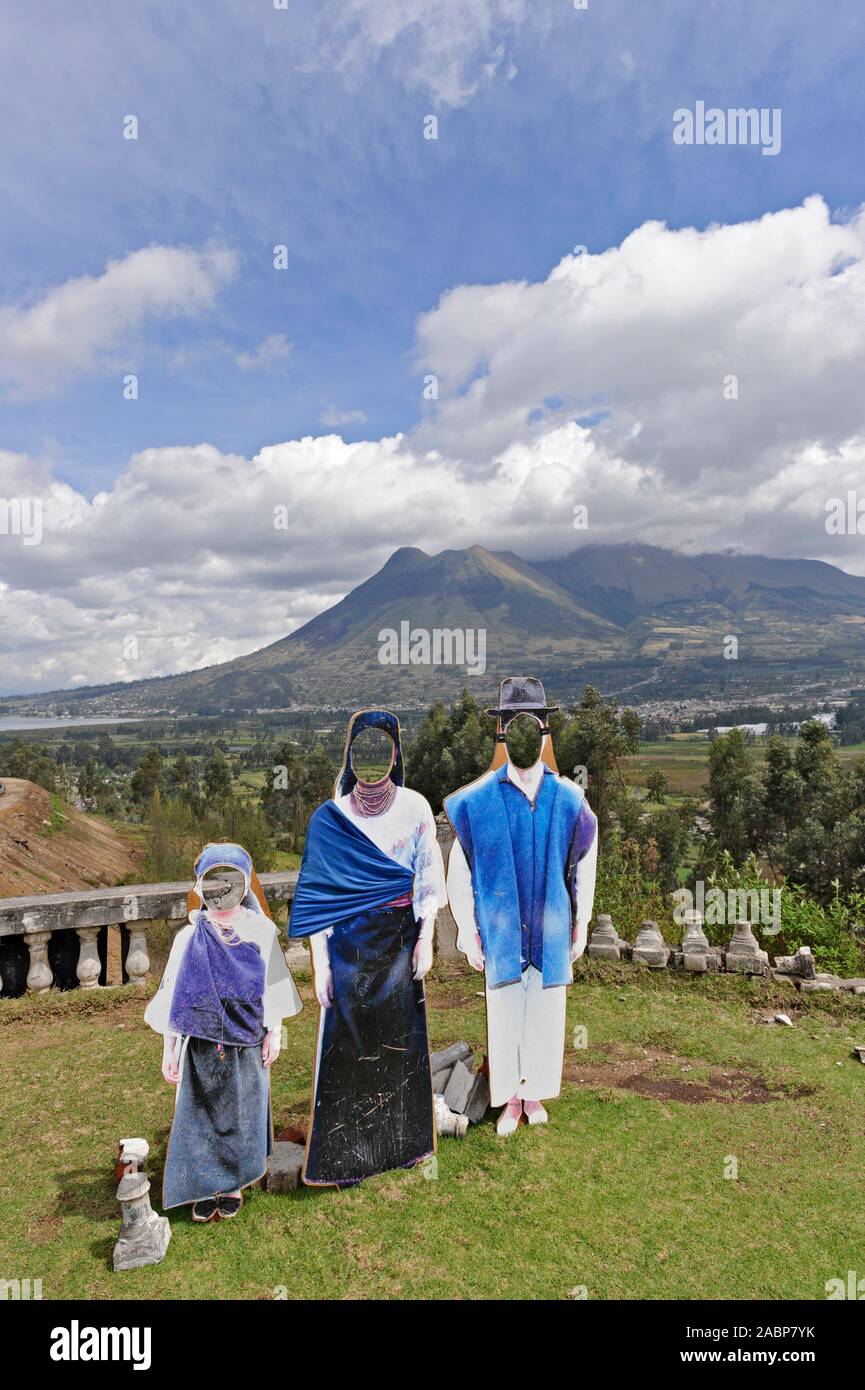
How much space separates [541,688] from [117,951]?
6088mm

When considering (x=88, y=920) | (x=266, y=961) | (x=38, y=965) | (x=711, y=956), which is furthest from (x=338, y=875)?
(x=711, y=956)

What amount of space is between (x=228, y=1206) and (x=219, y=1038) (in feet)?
3.50

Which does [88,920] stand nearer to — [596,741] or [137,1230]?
[137,1230]

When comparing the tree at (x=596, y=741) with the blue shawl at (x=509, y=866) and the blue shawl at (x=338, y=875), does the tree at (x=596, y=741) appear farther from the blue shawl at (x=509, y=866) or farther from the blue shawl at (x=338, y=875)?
the blue shawl at (x=338, y=875)

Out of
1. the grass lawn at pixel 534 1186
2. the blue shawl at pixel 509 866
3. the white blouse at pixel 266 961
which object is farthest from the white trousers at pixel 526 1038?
the white blouse at pixel 266 961

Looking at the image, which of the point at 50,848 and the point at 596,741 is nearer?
the point at 596,741

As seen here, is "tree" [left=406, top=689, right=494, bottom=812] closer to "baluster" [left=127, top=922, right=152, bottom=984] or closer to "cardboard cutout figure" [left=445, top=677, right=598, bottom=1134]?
"baluster" [left=127, top=922, right=152, bottom=984]

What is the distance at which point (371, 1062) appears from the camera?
520 centimetres

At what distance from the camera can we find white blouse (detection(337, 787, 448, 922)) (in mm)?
5312

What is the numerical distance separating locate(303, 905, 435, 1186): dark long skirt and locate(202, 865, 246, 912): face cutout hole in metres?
0.79

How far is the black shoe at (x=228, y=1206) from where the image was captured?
4.62 m

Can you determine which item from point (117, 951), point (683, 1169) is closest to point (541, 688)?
point (683, 1169)

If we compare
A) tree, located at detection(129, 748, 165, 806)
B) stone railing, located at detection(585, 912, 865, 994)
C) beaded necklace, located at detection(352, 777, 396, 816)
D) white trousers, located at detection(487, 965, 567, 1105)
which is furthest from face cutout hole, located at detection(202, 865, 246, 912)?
tree, located at detection(129, 748, 165, 806)
